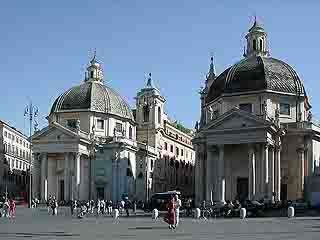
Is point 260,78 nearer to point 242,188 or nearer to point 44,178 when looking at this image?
point 242,188

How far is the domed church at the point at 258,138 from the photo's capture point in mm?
67812

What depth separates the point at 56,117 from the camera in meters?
92.1

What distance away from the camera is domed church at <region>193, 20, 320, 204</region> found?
6781 cm

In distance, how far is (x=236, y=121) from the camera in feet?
226

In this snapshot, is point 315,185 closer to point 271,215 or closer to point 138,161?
point 271,215

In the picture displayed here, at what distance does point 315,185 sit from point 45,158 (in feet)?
121

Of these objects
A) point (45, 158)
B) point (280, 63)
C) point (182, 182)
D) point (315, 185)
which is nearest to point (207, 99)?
point (280, 63)

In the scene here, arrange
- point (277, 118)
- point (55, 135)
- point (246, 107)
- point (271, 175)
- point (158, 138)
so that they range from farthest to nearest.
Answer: point (158, 138), point (55, 135), point (246, 107), point (277, 118), point (271, 175)

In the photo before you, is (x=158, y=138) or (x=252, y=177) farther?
(x=158, y=138)

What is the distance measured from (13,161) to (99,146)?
34439 mm

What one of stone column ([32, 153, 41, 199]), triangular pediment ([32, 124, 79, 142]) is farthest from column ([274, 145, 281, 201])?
stone column ([32, 153, 41, 199])

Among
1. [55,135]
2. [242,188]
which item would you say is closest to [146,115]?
[55,135]

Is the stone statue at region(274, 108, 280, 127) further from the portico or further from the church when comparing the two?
the church

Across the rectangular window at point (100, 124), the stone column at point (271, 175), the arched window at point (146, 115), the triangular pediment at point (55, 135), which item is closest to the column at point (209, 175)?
the stone column at point (271, 175)
